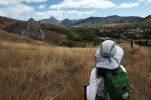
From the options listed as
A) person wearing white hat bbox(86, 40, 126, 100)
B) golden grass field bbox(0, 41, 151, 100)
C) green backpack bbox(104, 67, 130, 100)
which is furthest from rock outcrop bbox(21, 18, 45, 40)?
green backpack bbox(104, 67, 130, 100)

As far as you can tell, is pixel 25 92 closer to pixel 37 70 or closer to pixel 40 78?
pixel 40 78

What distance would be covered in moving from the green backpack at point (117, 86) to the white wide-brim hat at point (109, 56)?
0.32ft

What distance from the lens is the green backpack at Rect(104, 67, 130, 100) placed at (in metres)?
3.62

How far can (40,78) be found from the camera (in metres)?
A: 6.20

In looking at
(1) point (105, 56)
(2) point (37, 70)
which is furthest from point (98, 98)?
(2) point (37, 70)

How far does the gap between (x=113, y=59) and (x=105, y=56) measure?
0.11 metres

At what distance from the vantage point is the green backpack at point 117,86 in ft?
11.9

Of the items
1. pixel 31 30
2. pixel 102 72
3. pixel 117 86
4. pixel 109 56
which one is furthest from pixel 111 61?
pixel 31 30

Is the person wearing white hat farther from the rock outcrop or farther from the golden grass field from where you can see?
the rock outcrop

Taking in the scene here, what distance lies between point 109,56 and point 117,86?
399 mm

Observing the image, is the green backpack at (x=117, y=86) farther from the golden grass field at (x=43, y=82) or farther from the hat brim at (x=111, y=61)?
the golden grass field at (x=43, y=82)

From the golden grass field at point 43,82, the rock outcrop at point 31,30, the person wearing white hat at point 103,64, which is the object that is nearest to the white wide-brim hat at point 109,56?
the person wearing white hat at point 103,64

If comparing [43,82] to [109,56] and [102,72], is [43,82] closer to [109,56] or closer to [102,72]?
[102,72]

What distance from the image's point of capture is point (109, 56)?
148 inches
